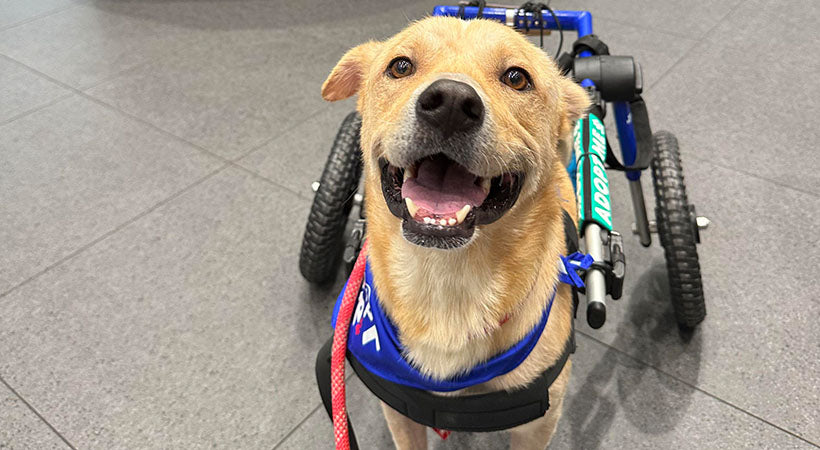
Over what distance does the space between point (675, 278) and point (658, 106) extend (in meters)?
1.43

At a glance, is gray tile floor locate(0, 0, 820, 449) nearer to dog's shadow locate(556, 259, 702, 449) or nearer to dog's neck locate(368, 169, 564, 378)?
dog's shadow locate(556, 259, 702, 449)

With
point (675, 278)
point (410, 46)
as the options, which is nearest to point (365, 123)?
point (410, 46)

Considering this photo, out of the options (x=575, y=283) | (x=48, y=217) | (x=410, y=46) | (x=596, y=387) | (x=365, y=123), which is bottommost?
(x=596, y=387)

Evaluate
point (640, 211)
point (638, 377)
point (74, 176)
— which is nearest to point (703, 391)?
point (638, 377)

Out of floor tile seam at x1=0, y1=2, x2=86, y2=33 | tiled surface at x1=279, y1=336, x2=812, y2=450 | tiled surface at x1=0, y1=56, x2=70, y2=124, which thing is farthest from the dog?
floor tile seam at x1=0, y1=2, x2=86, y2=33

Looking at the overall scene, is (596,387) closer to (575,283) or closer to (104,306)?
(575,283)

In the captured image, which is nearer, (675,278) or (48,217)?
(675,278)

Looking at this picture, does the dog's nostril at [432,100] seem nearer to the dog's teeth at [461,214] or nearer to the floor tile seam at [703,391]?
the dog's teeth at [461,214]

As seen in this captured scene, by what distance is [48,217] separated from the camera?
2.28 m

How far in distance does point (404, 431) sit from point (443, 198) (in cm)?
63

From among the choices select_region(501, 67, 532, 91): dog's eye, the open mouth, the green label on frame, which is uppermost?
select_region(501, 67, 532, 91): dog's eye

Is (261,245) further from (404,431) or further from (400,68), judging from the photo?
(400,68)

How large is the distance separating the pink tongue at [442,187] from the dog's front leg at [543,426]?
1.55ft

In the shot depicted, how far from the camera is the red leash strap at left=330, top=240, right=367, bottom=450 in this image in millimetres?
1174
